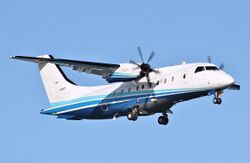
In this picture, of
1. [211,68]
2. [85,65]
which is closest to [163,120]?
[211,68]

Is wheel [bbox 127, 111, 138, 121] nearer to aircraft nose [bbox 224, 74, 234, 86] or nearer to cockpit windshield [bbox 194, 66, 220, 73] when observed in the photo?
cockpit windshield [bbox 194, 66, 220, 73]

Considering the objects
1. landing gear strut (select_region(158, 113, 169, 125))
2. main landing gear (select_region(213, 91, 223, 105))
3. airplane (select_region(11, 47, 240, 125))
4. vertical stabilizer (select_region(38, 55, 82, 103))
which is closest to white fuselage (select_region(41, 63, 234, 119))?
airplane (select_region(11, 47, 240, 125))

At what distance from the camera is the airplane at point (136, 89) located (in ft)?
91.9

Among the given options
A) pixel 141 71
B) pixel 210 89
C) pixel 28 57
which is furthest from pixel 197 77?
pixel 28 57

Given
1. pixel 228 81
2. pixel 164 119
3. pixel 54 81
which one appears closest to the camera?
pixel 228 81

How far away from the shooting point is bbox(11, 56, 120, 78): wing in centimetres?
3006

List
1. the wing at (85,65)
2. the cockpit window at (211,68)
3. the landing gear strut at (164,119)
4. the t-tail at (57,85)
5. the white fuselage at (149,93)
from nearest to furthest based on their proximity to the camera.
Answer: the white fuselage at (149,93) < the cockpit window at (211,68) < the wing at (85,65) < the landing gear strut at (164,119) < the t-tail at (57,85)

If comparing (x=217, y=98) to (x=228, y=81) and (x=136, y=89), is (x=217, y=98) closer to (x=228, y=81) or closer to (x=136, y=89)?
(x=228, y=81)

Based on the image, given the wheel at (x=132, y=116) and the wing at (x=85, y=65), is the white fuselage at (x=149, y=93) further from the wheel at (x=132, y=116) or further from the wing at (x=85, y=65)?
the wing at (x=85, y=65)

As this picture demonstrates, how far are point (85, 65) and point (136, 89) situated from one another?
277 cm

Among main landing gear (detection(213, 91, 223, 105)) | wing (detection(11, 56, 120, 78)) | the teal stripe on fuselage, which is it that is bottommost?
main landing gear (detection(213, 91, 223, 105))

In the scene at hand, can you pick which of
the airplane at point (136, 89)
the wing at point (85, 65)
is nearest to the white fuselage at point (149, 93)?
the airplane at point (136, 89)

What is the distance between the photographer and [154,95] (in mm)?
29250

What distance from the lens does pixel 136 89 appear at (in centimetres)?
3022
